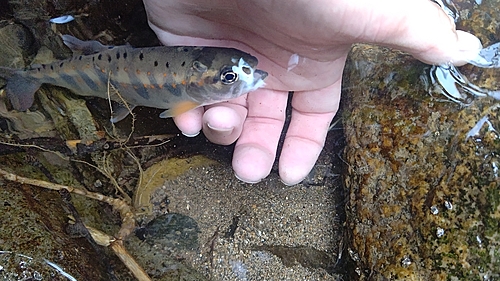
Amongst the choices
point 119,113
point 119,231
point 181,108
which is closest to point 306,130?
point 181,108

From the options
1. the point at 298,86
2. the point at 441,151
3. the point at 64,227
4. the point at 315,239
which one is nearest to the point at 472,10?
the point at 441,151

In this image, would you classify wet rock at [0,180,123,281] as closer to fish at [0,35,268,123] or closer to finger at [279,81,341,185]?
fish at [0,35,268,123]

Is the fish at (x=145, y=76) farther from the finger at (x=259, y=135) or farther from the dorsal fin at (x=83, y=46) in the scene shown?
the finger at (x=259, y=135)

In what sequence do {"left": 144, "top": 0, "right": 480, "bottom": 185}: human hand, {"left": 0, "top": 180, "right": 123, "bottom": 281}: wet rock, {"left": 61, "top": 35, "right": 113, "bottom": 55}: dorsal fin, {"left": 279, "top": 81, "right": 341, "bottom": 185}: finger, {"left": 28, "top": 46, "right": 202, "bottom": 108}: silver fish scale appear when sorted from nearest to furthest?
{"left": 0, "top": 180, "right": 123, "bottom": 281}: wet rock → {"left": 144, "top": 0, "right": 480, "bottom": 185}: human hand → {"left": 28, "top": 46, "right": 202, "bottom": 108}: silver fish scale → {"left": 279, "top": 81, "right": 341, "bottom": 185}: finger → {"left": 61, "top": 35, "right": 113, "bottom": 55}: dorsal fin

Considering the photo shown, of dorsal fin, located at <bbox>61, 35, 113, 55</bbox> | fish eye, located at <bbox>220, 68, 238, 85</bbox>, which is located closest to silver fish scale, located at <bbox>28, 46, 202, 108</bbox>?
dorsal fin, located at <bbox>61, 35, 113, 55</bbox>

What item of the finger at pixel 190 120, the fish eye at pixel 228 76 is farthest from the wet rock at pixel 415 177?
the finger at pixel 190 120

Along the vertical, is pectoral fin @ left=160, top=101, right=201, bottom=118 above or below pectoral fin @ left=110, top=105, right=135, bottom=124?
above

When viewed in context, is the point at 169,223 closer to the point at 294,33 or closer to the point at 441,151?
the point at 294,33
